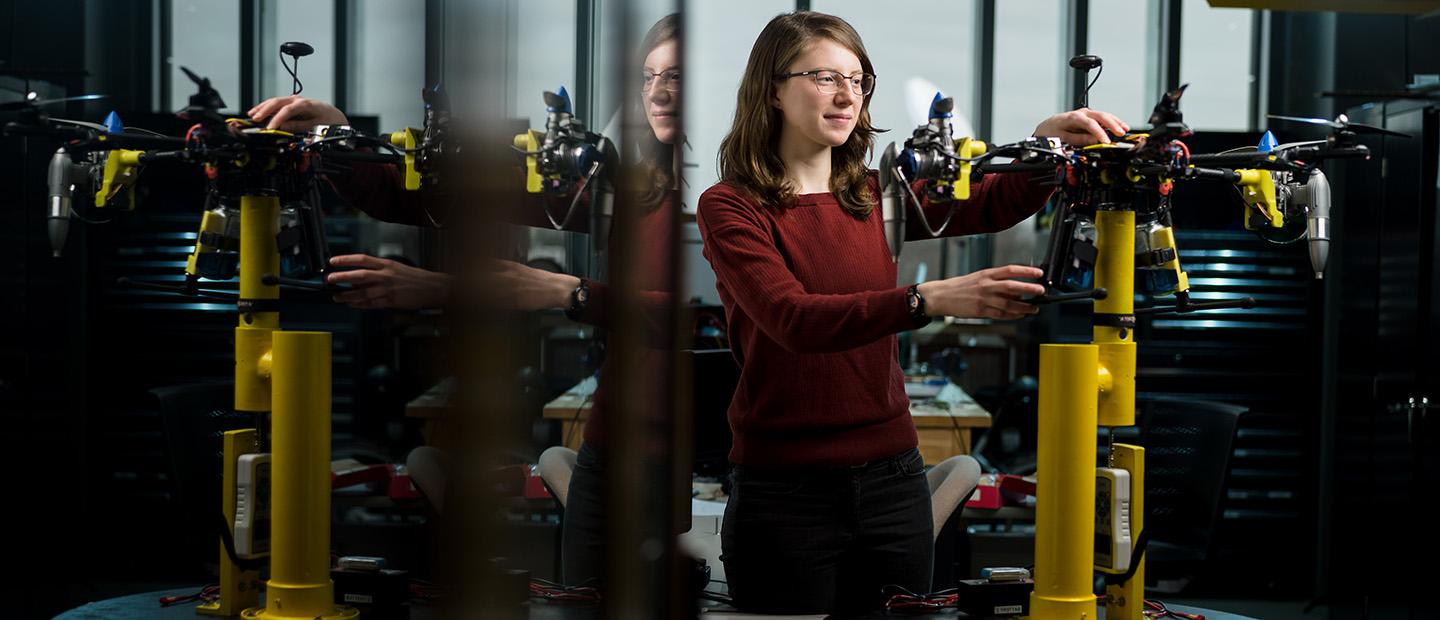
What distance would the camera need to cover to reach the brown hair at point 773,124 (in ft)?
2.68

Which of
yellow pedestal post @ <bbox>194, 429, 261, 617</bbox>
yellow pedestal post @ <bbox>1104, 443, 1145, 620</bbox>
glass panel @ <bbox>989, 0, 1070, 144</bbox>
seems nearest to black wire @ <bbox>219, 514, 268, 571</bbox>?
yellow pedestal post @ <bbox>194, 429, 261, 617</bbox>

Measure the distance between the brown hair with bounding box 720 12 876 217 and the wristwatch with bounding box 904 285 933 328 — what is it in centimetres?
16

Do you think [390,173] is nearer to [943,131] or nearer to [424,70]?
[424,70]

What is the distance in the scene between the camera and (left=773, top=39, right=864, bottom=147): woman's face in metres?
0.80

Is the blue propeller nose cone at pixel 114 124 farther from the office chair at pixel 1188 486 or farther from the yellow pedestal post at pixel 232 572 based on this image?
the office chair at pixel 1188 486

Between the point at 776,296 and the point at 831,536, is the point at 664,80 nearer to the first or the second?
the point at 776,296

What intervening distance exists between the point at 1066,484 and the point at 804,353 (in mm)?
245

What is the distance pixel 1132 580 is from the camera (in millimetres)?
917

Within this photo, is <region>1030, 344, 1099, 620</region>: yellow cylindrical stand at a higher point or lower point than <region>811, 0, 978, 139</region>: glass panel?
lower

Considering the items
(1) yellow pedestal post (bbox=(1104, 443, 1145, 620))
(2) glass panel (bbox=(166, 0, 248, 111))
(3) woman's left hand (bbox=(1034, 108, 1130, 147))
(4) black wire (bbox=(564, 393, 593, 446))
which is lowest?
(1) yellow pedestal post (bbox=(1104, 443, 1145, 620))

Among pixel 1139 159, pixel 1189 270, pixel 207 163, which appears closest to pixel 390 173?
pixel 207 163

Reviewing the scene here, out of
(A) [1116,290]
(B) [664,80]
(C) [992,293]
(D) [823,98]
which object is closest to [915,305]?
(C) [992,293]

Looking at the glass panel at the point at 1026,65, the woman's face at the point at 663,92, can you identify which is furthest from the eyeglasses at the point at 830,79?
the glass panel at the point at 1026,65

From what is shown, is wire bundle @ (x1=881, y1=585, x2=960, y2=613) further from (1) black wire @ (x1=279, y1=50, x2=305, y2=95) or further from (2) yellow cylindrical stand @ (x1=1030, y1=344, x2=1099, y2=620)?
(1) black wire @ (x1=279, y1=50, x2=305, y2=95)
